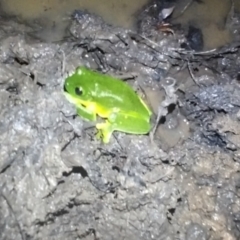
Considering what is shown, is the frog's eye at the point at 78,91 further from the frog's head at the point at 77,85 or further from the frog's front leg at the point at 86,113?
the frog's front leg at the point at 86,113

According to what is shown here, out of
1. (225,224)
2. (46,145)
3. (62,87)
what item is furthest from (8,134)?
(225,224)

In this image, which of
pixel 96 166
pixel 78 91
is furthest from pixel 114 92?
pixel 96 166

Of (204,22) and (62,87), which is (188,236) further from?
(204,22)

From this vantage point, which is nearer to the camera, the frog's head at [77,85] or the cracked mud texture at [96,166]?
the cracked mud texture at [96,166]

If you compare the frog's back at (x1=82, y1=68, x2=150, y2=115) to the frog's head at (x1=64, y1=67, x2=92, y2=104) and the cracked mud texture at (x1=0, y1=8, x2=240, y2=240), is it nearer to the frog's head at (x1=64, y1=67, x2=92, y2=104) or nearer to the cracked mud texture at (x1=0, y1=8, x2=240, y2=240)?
the frog's head at (x1=64, y1=67, x2=92, y2=104)

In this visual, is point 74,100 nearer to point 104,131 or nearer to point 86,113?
point 86,113

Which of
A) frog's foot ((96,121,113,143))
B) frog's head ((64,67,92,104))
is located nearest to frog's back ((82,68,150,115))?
frog's head ((64,67,92,104))

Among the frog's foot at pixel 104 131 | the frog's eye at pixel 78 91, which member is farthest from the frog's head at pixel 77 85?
the frog's foot at pixel 104 131
